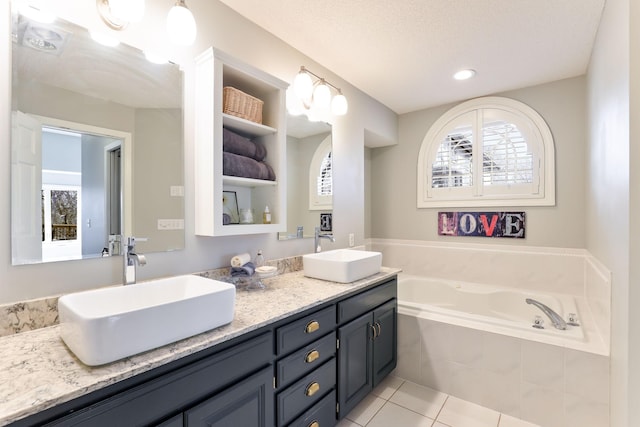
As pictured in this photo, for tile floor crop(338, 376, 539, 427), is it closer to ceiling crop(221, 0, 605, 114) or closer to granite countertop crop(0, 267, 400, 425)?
granite countertop crop(0, 267, 400, 425)

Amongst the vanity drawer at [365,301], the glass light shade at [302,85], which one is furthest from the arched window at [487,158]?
the glass light shade at [302,85]

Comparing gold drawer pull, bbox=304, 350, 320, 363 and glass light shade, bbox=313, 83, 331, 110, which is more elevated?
glass light shade, bbox=313, 83, 331, 110

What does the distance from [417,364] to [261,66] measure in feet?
7.57

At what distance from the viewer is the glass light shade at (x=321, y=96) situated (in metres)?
2.12

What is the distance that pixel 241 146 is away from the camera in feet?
5.48

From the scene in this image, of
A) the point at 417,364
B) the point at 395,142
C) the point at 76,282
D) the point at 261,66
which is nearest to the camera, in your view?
the point at 76,282

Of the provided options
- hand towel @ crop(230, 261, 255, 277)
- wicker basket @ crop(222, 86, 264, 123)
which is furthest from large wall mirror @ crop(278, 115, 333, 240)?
hand towel @ crop(230, 261, 255, 277)

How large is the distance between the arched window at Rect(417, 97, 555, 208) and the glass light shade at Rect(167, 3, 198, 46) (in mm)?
2533

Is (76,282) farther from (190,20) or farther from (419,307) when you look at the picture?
(419,307)

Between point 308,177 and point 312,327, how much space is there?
115cm

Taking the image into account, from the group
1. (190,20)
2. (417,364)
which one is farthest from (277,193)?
(417,364)

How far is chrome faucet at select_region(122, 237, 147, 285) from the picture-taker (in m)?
1.22

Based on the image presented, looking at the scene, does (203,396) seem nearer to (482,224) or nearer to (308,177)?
(308,177)

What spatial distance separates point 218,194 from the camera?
4.82 feet
